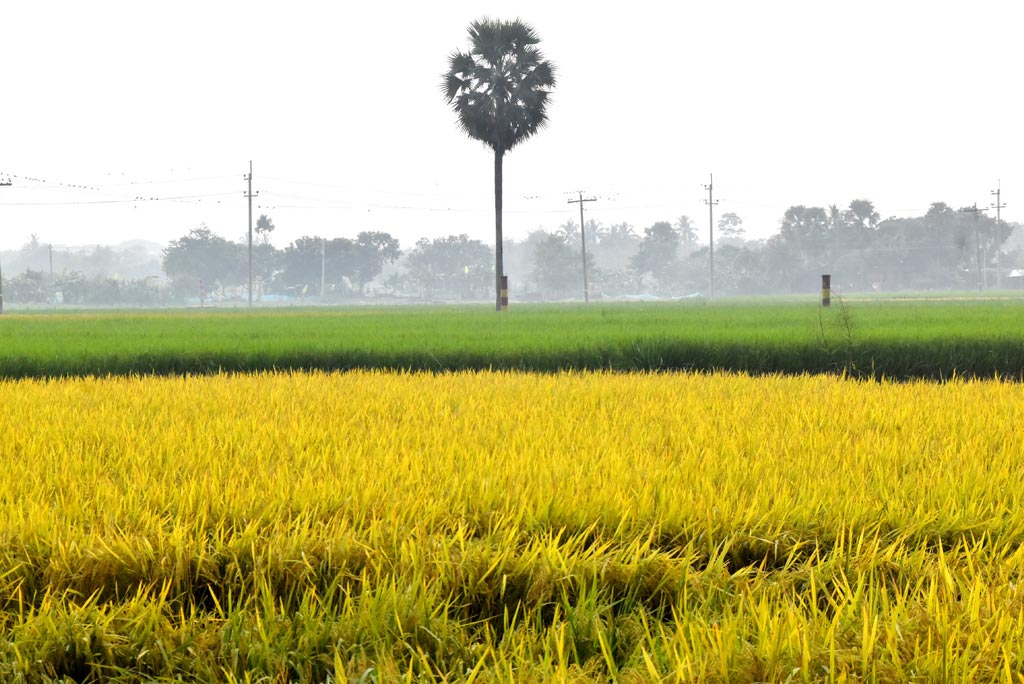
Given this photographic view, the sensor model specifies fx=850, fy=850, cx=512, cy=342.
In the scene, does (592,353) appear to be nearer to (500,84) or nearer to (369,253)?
(500,84)

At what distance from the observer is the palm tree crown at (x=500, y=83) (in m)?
27.9

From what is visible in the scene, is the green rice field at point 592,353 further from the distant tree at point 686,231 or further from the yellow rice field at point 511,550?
the distant tree at point 686,231

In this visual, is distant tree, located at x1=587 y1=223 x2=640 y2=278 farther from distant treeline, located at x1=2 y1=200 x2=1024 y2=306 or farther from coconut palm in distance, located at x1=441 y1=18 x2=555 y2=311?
coconut palm in distance, located at x1=441 y1=18 x2=555 y2=311

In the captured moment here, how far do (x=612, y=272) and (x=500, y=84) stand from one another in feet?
225

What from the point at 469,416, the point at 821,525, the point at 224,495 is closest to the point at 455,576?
the point at 224,495

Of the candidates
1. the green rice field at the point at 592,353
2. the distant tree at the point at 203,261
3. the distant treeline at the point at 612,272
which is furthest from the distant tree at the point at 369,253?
the green rice field at the point at 592,353

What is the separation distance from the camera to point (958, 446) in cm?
382

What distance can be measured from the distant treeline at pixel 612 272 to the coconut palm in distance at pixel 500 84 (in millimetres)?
39942

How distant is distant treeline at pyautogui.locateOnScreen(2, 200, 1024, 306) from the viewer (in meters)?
76.6

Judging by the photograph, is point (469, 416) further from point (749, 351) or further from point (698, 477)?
point (749, 351)

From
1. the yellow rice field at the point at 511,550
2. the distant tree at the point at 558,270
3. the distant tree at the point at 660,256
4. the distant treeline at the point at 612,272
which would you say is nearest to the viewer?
the yellow rice field at the point at 511,550

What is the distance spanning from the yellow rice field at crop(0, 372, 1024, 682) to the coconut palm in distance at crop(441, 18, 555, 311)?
2429 cm

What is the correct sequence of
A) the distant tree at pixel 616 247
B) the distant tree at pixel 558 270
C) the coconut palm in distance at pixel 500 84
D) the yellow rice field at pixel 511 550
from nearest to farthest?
the yellow rice field at pixel 511 550 → the coconut palm in distance at pixel 500 84 → the distant tree at pixel 558 270 → the distant tree at pixel 616 247

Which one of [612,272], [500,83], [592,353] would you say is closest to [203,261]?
[612,272]
